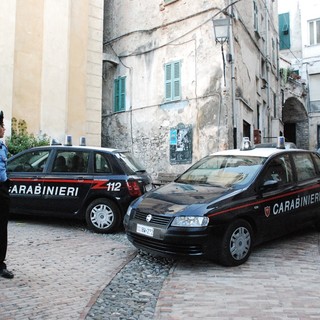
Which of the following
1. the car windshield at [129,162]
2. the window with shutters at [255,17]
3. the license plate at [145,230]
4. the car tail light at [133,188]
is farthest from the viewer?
the window with shutters at [255,17]

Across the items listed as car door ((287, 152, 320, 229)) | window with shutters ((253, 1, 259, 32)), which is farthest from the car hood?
window with shutters ((253, 1, 259, 32))

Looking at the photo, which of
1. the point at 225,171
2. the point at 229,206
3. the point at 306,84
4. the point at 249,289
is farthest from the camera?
the point at 306,84

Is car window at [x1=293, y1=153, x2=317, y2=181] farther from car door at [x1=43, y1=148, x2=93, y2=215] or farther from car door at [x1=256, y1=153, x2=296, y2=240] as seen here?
car door at [x1=43, y1=148, x2=93, y2=215]

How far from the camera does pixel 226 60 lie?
43.5 ft

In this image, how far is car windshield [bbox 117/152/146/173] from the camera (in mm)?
7207

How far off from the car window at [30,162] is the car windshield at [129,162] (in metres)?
1.47

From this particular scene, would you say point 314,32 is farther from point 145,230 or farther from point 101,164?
point 145,230

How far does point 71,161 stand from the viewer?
24.3 ft

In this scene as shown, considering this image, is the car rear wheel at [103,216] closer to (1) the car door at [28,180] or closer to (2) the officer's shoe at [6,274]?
(1) the car door at [28,180]

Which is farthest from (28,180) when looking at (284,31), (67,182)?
(284,31)

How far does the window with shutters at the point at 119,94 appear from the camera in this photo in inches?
663

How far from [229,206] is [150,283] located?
1393 mm

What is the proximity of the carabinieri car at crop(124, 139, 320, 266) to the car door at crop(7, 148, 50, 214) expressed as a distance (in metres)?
2.53

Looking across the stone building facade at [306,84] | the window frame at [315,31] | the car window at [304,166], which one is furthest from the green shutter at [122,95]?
the window frame at [315,31]
